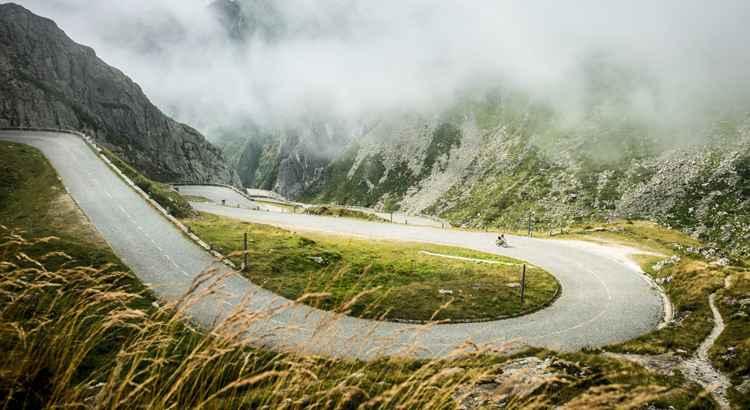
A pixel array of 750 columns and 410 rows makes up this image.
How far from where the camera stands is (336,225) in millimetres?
40781

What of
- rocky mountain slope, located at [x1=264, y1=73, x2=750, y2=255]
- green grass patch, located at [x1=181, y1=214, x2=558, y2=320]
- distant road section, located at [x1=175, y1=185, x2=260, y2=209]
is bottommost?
distant road section, located at [x1=175, y1=185, x2=260, y2=209]

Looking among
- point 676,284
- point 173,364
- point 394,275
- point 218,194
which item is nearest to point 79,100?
point 218,194

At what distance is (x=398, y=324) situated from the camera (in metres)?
14.9

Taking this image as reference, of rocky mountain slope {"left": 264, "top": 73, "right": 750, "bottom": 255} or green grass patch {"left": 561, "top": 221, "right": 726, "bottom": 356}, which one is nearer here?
green grass patch {"left": 561, "top": 221, "right": 726, "bottom": 356}

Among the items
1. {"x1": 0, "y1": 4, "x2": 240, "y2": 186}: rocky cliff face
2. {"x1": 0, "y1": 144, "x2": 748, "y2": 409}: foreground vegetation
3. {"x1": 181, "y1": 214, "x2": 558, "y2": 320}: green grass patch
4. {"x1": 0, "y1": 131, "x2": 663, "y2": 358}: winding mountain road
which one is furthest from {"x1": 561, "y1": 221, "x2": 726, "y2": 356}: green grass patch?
{"x1": 0, "y1": 4, "x2": 240, "y2": 186}: rocky cliff face

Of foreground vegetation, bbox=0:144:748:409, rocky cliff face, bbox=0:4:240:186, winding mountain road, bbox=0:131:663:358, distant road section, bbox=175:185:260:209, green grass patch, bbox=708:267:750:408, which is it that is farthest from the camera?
rocky cliff face, bbox=0:4:240:186

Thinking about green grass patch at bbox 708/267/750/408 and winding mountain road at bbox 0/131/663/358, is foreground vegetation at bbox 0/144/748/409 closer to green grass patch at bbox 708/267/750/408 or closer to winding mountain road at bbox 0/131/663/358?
green grass patch at bbox 708/267/750/408

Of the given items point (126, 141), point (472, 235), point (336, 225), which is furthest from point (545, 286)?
point (126, 141)

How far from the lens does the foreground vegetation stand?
2703 mm

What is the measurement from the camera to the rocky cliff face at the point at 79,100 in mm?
71000

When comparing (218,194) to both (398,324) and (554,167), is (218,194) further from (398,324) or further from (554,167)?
(554,167)

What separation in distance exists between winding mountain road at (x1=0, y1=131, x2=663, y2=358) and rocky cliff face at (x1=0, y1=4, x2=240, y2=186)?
5059 cm

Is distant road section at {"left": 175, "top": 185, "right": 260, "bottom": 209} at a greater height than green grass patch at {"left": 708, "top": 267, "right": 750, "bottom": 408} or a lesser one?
lesser

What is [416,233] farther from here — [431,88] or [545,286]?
[431,88]
